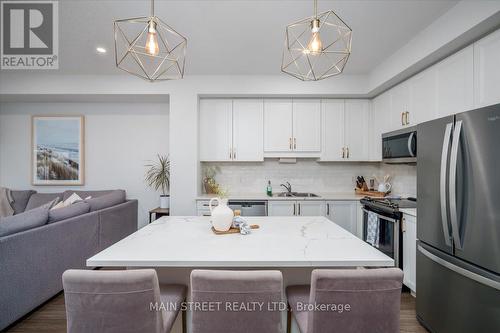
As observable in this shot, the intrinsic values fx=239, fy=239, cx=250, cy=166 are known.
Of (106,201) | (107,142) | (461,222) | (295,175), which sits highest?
(107,142)

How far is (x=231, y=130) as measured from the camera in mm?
3680

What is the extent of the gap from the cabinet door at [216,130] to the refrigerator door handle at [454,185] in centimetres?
267

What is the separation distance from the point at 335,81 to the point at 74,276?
11.8 feet

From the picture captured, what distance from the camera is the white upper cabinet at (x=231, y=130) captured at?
12.1ft

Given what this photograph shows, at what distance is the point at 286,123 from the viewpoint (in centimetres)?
369

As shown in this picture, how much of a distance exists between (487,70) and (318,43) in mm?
1559

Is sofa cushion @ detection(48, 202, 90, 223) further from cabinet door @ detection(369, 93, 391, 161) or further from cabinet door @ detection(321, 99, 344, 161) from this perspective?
cabinet door @ detection(369, 93, 391, 161)

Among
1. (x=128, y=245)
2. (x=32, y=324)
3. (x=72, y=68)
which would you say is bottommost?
(x=32, y=324)

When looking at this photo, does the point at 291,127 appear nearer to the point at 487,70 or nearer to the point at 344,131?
the point at 344,131

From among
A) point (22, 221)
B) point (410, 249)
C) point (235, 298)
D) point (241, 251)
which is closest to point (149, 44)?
point (241, 251)

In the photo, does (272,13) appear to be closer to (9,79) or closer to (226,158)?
(226,158)

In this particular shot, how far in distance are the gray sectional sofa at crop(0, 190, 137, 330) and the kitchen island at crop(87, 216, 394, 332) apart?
122cm

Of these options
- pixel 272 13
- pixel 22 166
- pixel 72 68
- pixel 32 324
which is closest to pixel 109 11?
pixel 272 13

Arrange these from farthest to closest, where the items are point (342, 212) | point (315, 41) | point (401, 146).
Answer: point (342, 212), point (401, 146), point (315, 41)
